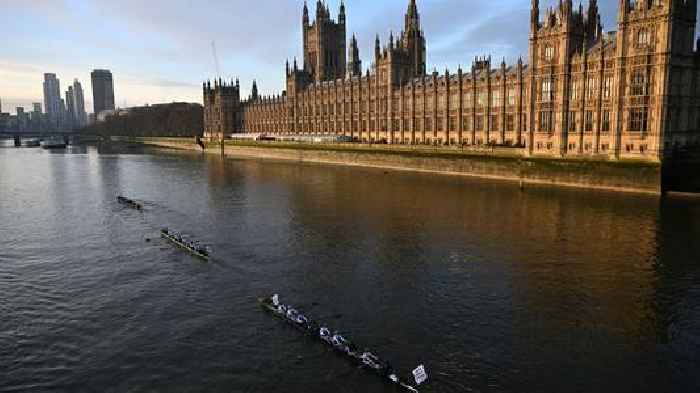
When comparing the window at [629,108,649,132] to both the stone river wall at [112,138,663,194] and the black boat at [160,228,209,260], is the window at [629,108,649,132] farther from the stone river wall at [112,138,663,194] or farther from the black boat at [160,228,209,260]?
the black boat at [160,228,209,260]

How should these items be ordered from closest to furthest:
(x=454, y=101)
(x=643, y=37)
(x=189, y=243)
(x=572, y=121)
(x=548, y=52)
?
(x=189, y=243)
(x=643, y=37)
(x=572, y=121)
(x=548, y=52)
(x=454, y=101)

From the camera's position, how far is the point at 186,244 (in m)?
45.0

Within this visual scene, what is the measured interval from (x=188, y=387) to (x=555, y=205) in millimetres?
54544

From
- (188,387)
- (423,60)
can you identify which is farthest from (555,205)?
(423,60)

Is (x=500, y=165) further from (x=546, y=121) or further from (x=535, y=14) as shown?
(x=535, y=14)

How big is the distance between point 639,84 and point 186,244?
223 ft

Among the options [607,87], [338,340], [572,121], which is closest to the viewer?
[338,340]

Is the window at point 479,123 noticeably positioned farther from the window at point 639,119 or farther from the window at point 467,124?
the window at point 639,119

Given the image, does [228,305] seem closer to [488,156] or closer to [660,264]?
[660,264]

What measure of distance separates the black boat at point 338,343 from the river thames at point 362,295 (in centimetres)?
46

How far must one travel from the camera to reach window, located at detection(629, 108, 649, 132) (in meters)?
72.4

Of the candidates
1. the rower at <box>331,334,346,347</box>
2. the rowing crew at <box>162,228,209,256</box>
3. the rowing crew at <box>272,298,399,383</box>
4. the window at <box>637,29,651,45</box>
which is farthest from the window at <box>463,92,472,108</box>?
the rower at <box>331,334,346,347</box>

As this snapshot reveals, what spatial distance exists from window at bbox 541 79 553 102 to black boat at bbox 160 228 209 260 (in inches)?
2640

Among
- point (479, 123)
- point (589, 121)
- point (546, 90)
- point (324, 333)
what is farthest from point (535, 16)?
point (324, 333)
